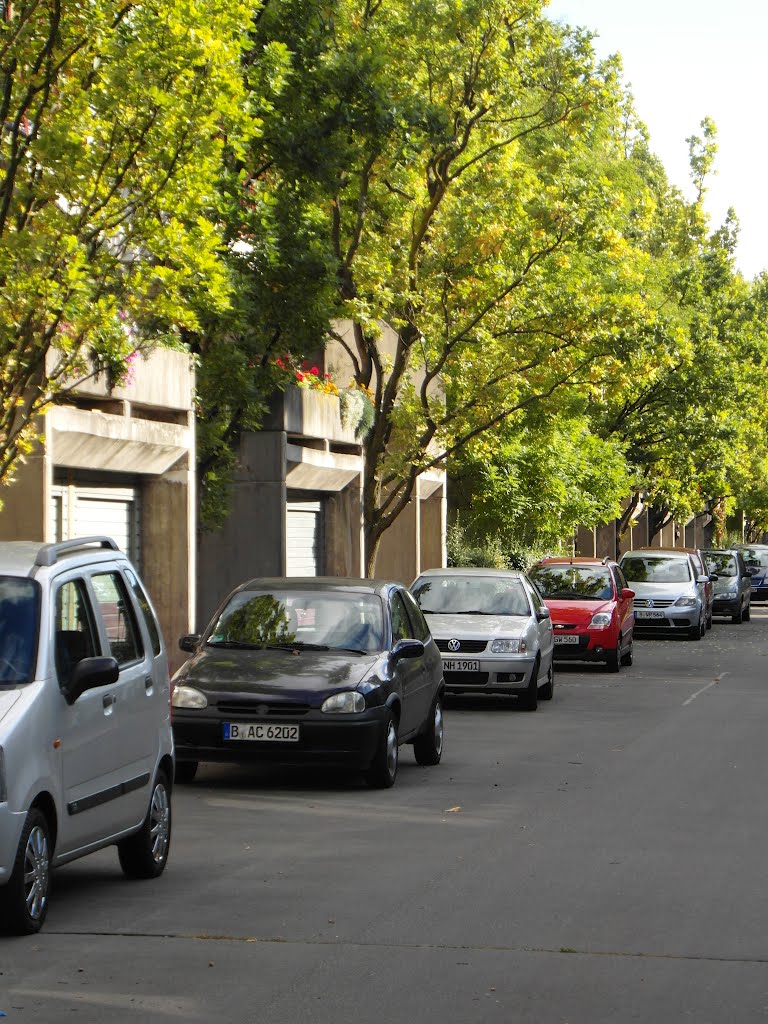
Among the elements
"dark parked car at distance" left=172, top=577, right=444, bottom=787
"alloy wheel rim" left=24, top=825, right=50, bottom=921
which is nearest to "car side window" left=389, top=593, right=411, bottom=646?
"dark parked car at distance" left=172, top=577, right=444, bottom=787

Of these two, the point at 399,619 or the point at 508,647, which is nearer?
Answer: the point at 399,619

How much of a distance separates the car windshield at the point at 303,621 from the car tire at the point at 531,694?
6.27m

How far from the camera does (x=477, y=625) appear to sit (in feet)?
66.8

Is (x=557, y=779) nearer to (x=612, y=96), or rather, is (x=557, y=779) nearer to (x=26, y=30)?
(x=26, y=30)

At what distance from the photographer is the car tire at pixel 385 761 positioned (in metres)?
12.9

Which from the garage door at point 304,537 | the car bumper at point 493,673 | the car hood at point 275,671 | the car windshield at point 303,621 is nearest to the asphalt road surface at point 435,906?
the car hood at point 275,671

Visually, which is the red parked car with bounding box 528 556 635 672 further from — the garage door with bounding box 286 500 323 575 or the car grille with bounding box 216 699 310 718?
the car grille with bounding box 216 699 310 718

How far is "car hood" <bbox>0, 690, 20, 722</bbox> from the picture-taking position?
7465 millimetres

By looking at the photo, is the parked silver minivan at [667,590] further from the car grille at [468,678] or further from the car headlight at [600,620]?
the car grille at [468,678]

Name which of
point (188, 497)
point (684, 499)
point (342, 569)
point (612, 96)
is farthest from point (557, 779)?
point (684, 499)

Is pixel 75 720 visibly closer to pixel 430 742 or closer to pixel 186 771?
pixel 186 771

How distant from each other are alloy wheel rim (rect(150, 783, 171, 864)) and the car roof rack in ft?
4.30

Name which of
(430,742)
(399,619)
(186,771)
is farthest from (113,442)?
(186,771)

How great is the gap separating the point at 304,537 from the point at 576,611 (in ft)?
20.7
